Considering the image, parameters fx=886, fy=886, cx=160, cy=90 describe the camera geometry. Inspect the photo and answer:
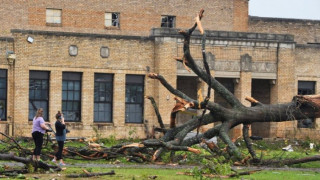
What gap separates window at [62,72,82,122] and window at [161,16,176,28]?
12.0m

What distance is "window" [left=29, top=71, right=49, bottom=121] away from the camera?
39188 mm

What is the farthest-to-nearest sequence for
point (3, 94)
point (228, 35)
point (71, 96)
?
point (228, 35)
point (71, 96)
point (3, 94)

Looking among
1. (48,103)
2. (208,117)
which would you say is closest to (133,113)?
(48,103)

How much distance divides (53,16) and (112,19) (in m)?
3.43

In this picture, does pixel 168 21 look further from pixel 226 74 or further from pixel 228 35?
pixel 226 74

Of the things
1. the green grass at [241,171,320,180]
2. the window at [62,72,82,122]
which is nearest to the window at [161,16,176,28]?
the window at [62,72,82,122]

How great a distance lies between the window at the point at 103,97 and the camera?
4066 centimetres

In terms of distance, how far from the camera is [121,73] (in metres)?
40.8

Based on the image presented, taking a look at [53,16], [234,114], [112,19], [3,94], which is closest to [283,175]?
[234,114]

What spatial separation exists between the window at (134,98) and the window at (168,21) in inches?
400

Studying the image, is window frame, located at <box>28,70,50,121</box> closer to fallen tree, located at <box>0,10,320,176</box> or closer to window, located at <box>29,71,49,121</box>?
window, located at <box>29,71,49,121</box>

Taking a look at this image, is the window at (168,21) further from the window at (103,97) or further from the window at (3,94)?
the window at (3,94)

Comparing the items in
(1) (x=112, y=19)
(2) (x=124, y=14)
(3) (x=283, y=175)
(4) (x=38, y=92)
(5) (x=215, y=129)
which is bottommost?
(3) (x=283, y=175)

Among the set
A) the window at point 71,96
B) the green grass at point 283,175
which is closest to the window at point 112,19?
the window at point 71,96
